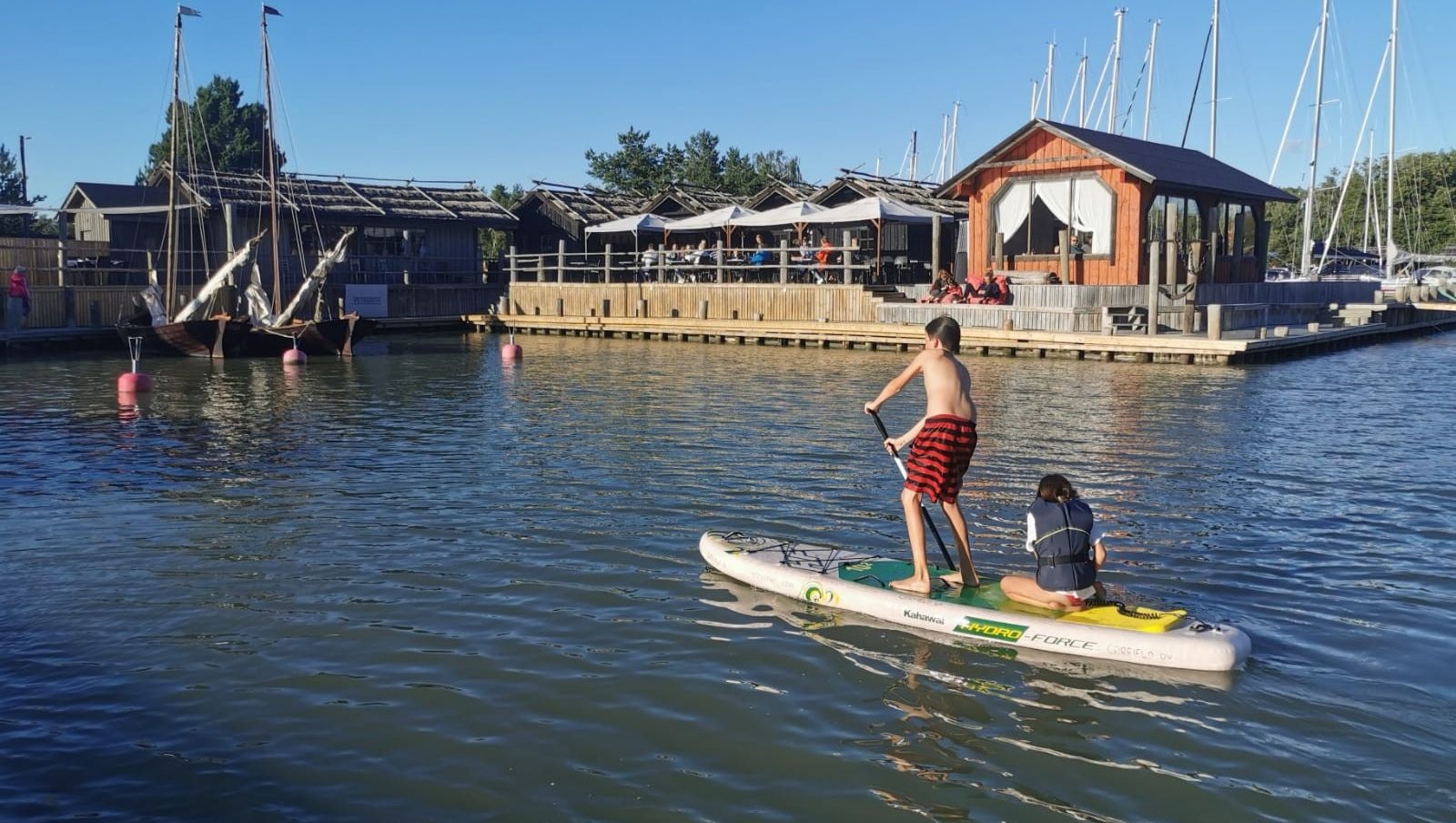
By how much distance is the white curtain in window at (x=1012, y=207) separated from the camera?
3494cm

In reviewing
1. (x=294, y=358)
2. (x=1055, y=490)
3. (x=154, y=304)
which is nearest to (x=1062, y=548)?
(x=1055, y=490)

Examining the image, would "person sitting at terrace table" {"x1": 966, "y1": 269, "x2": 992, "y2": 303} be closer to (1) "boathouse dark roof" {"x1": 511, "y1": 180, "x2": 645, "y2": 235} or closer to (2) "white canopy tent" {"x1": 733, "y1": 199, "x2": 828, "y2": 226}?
(2) "white canopy tent" {"x1": 733, "y1": 199, "x2": 828, "y2": 226}

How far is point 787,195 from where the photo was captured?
45781 millimetres

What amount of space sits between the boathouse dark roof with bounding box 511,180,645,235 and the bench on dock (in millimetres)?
23080

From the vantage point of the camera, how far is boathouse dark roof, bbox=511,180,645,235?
48.3 meters

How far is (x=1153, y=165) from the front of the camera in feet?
110

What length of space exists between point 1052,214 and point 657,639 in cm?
2890

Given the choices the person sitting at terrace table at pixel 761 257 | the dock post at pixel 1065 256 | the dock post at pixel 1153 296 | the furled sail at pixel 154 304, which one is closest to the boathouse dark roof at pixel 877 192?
the person sitting at terrace table at pixel 761 257

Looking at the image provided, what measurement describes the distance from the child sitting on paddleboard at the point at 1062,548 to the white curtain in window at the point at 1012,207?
28086 millimetres

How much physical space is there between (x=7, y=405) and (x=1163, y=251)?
1124 inches

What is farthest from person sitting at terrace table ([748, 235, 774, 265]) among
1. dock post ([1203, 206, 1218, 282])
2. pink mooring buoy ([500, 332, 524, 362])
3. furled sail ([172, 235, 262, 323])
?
furled sail ([172, 235, 262, 323])

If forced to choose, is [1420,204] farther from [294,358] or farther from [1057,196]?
[294,358]

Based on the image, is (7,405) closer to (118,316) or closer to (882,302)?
(118,316)

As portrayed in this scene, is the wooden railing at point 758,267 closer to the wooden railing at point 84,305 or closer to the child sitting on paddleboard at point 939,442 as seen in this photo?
the wooden railing at point 84,305
